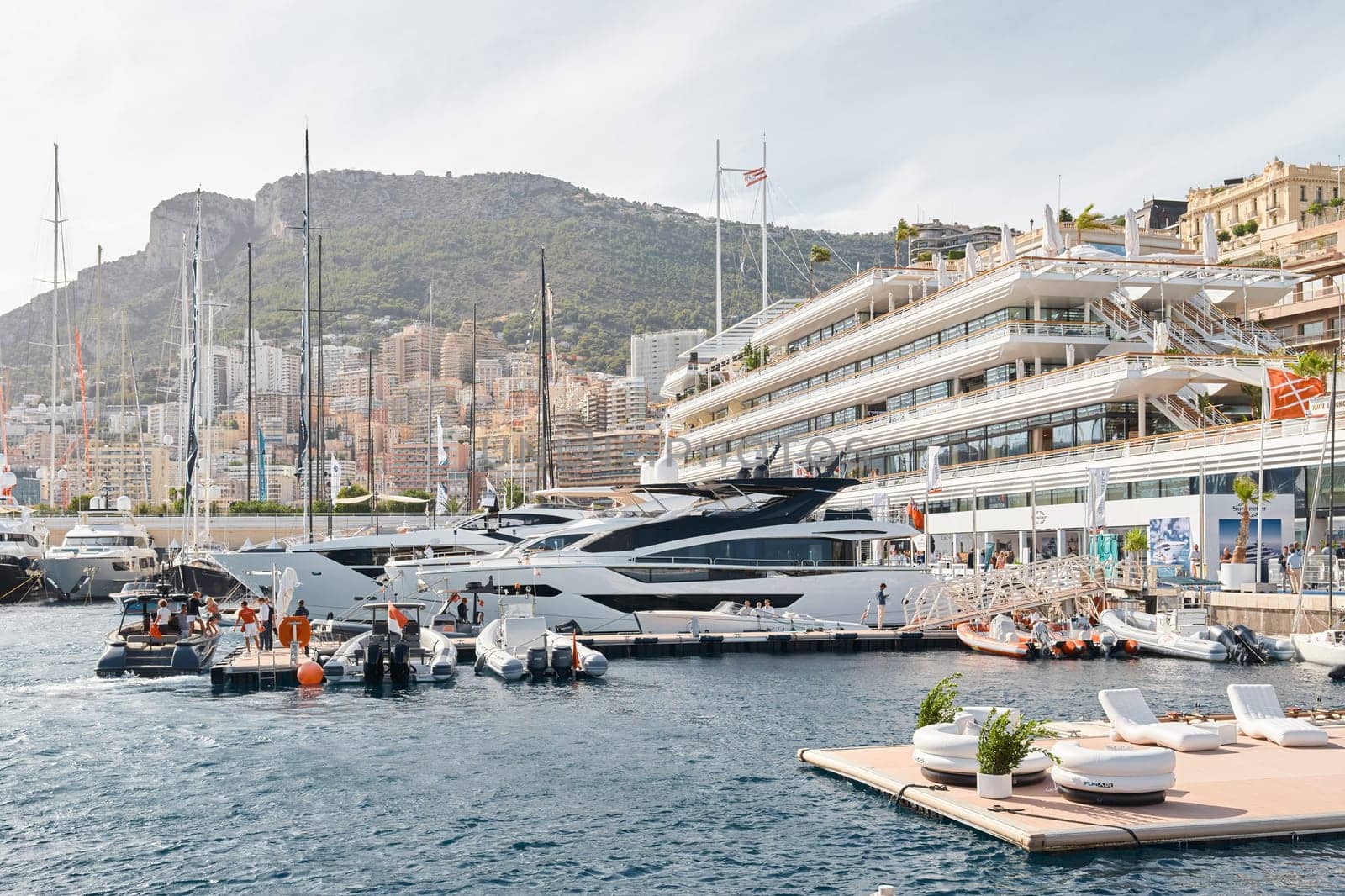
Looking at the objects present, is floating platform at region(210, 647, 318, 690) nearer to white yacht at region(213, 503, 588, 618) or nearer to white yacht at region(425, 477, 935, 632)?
white yacht at region(425, 477, 935, 632)

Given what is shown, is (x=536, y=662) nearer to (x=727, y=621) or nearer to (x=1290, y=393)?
(x=727, y=621)

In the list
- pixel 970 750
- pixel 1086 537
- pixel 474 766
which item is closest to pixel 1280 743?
pixel 970 750

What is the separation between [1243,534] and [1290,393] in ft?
15.5

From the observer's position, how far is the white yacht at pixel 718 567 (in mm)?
40438

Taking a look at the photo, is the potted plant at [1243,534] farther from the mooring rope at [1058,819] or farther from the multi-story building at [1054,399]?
the mooring rope at [1058,819]

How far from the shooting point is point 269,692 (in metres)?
31.0

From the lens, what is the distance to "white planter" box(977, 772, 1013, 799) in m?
17.0

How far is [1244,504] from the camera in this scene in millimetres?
40719

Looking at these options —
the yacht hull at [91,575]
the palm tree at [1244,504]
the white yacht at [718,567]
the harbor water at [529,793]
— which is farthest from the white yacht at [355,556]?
the yacht hull at [91,575]

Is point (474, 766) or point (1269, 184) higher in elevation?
point (1269, 184)

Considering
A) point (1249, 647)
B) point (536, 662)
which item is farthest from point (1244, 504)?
point (536, 662)

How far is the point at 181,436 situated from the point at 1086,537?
4979 centimetres

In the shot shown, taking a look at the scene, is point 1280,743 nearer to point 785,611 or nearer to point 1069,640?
point 1069,640

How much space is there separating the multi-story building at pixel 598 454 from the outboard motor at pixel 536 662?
147194 millimetres
